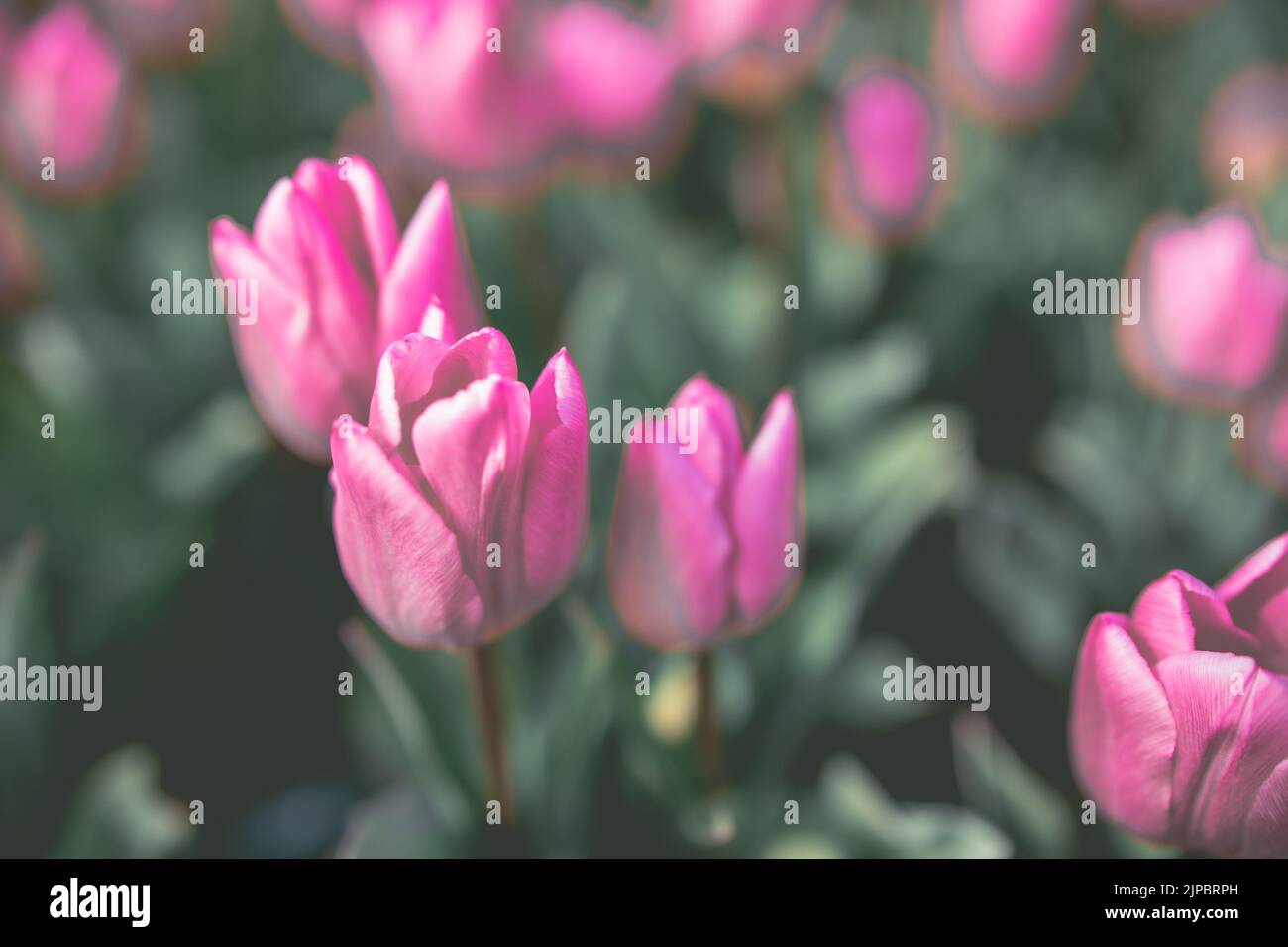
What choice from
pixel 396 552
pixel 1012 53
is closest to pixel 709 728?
pixel 396 552

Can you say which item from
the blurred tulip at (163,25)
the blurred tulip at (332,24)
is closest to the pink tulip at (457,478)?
the blurred tulip at (332,24)

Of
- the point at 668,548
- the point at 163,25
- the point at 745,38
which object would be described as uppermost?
the point at 163,25

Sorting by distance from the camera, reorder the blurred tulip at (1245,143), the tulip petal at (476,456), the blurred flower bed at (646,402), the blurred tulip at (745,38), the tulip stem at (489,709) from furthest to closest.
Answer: the blurred tulip at (1245,143) → the blurred tulip at (745,38) → the blurred flower bed at (646,402) → the tulip stem at (489,709) → the tulip petal at (476,456)

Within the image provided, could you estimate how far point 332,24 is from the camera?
0.86 m

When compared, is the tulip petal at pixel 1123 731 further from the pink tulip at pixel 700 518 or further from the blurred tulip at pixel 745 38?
the blurred tulip at pixel 745 38

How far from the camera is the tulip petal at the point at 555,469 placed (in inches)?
15.7

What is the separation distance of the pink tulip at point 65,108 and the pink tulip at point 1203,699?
0.76 m

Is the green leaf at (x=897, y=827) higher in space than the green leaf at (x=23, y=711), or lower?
lower

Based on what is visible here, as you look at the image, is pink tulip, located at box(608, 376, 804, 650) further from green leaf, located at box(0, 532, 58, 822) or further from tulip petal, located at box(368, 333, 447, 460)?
green leaf, located at box(0, 532, 58, 822)

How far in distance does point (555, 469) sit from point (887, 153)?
52cm

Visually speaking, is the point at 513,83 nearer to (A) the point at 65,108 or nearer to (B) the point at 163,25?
(A) the point at 65,108

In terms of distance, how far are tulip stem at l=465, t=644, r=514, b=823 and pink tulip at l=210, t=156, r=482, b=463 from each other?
0.12 metres

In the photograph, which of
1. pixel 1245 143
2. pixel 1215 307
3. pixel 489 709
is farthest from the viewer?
pixel 1245 143
